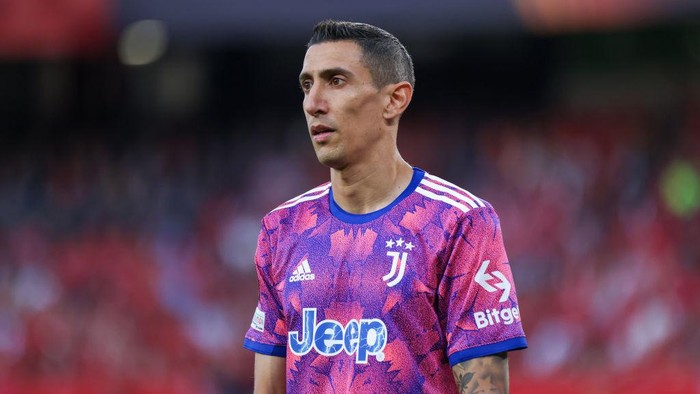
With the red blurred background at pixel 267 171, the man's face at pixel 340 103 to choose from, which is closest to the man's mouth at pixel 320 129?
the man's face at pixel 340 103

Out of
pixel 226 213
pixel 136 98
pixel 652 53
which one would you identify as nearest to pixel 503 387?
pixel 226 213

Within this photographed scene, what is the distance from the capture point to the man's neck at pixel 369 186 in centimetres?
371

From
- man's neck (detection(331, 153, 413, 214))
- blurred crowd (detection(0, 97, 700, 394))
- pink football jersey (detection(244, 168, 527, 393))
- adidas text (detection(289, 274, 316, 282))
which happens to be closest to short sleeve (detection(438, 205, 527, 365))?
pink football jersey (detection(244, 168, 527, 393))

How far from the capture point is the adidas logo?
3.65 m

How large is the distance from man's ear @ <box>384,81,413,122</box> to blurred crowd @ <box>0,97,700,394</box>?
624 cm

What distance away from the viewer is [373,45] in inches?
146

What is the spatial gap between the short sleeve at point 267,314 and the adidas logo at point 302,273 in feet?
0.44

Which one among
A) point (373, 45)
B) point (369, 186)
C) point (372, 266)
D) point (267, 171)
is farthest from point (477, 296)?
point (267, 171)

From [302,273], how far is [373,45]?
0.74m

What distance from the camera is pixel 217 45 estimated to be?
38.2ft

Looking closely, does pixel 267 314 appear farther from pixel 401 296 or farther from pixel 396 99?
pixel 396 99

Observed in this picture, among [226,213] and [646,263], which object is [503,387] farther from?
[226,213]

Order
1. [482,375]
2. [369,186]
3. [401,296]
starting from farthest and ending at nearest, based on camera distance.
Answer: [369,186]
[401,296]
[482,375]

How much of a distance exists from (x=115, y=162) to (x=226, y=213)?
1596 mm
